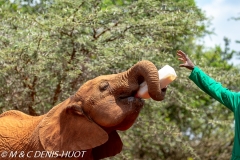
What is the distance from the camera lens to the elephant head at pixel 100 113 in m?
4.62

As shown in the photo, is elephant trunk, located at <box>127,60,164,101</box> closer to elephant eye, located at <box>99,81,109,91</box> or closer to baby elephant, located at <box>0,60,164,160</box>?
baby elephant, located at <box>0,60,164,160</box>

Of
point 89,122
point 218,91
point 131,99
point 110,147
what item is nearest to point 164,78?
point 131,99

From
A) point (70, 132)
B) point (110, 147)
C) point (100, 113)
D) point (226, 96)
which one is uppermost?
point (226, 96)

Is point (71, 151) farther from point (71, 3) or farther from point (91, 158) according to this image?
point (71, 3)

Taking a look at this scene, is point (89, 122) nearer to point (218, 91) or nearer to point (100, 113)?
point (100, 113)

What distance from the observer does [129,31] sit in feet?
25.6

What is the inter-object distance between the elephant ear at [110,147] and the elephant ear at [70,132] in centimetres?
32

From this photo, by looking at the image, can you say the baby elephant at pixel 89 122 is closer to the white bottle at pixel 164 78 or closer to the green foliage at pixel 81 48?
the white bottle at pixel 164 78

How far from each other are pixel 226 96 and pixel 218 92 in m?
0.08

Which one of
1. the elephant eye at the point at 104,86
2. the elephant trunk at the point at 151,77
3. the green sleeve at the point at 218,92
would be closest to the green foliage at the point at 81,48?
the elephant eye at the point at 104,86

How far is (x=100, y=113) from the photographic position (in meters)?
4.72

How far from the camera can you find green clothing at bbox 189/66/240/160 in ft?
13.4

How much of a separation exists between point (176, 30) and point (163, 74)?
329 centimetres

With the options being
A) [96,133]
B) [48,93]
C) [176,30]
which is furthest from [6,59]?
[96,133]
